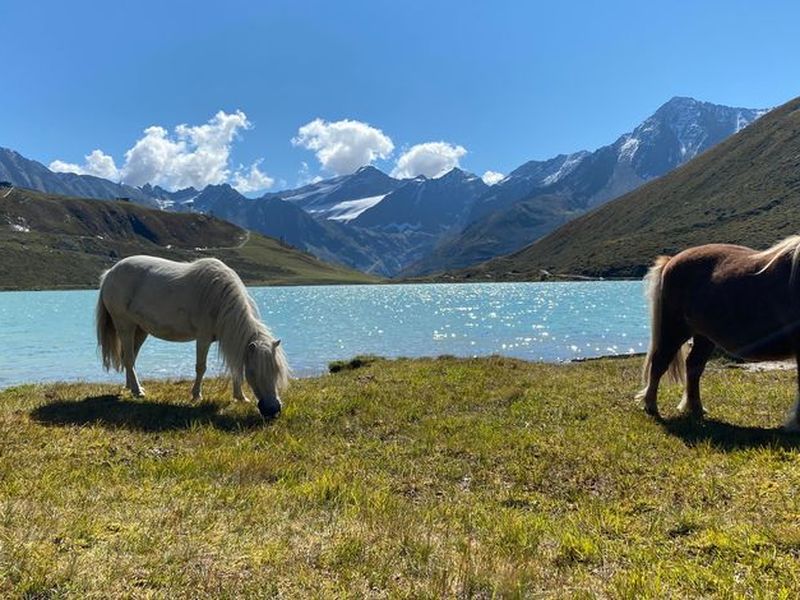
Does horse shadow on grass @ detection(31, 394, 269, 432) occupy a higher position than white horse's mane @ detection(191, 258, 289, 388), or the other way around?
white horse's mane @ detection(191, 258, 289, 388)

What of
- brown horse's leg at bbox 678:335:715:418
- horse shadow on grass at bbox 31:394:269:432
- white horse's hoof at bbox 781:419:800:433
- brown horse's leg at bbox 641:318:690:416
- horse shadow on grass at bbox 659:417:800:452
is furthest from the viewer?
brown horse's leg at bbox 641:318:690:416

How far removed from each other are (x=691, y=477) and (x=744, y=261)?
481 cm

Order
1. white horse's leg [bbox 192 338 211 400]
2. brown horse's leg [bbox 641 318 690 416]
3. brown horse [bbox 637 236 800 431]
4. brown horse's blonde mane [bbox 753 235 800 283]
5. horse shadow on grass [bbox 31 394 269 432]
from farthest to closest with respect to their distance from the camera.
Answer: white horse's leg [bbox 192 338 211 400], brown horse's leg [bbox 641 318 690 416], horse shadow on grass [bbox 31 394 269 432], brown horse [bbox 637 236 800 431], brown horse's blonde mane [bbox 753 235 800 283]

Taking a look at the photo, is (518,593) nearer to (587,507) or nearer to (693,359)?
(587,507)

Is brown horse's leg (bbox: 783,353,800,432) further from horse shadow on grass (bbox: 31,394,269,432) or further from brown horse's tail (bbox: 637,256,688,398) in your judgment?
horse shadow on grass (bbox: 31,394,269,432)

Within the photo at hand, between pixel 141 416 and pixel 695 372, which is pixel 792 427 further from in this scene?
pixel 141 416

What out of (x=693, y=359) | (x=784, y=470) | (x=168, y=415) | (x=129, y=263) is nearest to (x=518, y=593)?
(x=784, y=470)

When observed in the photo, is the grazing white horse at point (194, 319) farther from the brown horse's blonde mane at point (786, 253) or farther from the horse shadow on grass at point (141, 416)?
the brown horse's blonde mane at point (786, 253)

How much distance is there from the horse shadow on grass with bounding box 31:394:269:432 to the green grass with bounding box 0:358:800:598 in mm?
85

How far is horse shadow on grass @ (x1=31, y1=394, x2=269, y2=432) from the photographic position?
34.6 feet

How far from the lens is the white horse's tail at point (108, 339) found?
14.6 m

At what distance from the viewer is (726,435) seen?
30.2ft

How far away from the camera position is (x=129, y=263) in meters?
14.2

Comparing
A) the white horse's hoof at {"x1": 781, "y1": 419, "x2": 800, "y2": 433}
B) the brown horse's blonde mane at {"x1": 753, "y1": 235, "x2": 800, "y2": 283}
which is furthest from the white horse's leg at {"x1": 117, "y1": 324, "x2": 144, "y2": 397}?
the brown horse's blonde mane at {"x1": 753, "y1": 235, "x2": 800, "y2": 283}
